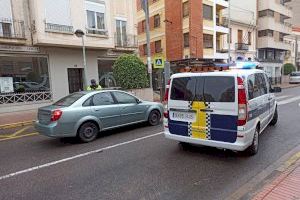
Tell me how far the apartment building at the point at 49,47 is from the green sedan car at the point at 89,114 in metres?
7.64

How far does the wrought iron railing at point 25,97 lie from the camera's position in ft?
45.8

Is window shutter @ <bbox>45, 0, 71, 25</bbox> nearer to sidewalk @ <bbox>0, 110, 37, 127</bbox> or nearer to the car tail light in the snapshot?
sidewalk @ <bbox>0, 110, 37, 127</bbox>

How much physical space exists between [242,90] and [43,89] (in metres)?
13.4

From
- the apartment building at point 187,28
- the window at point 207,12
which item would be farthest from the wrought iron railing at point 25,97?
the window at point 207,12

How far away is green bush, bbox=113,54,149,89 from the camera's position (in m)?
15.9

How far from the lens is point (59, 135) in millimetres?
6684

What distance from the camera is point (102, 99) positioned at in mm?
7695

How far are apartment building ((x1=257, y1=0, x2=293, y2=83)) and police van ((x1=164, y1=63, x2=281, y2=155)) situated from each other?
105 feet

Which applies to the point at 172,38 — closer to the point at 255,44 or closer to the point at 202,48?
the point at 202,48

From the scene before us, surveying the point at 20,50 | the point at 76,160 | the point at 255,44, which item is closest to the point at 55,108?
the point at 76,160

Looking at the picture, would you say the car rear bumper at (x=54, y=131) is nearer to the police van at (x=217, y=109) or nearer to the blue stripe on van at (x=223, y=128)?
the police van at (x=217, y=109)

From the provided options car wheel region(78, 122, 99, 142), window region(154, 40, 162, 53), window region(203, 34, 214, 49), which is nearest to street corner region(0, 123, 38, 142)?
car wheel region(78, 122, 99, 142)

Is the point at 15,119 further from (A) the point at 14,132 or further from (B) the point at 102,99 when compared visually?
(B) the point at 102,99

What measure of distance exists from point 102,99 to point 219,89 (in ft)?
12.4
